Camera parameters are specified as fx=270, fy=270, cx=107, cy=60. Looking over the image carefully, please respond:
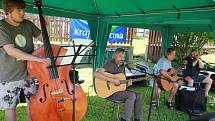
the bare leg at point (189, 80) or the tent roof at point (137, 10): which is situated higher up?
the tent roof at point (137, 10)

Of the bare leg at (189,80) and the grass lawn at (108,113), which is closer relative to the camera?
the grass lawn at (108,113)

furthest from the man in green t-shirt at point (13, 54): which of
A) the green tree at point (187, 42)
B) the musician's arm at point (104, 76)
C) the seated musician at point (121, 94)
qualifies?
the green tree at point (187, 42)

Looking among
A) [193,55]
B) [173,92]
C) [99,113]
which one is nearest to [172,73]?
[173,92]

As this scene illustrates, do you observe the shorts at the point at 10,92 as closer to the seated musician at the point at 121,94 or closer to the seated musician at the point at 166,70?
the seated musician at the point at 121,94

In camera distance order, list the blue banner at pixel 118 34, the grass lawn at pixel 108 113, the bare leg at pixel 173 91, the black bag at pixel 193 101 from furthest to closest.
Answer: the blue banner at pixel 118 34, the bare leg at pixel 173 91, the black bag at pixel 193 101, the grass lawn at pixel 108 113

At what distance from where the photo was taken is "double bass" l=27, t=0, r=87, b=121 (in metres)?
2.77

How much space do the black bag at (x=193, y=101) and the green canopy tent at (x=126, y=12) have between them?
Result: 1.27 m

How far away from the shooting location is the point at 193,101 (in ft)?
16.1

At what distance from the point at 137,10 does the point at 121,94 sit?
1732 mm

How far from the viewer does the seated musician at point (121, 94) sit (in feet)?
12.6

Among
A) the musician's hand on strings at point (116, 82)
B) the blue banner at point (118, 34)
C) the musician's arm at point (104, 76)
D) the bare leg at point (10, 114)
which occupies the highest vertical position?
the blue banner at point (118, 34)

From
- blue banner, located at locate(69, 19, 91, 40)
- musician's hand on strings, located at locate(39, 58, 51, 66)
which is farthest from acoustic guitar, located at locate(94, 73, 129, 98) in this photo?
blue banner, located at locate(69, 19, 91, 40)

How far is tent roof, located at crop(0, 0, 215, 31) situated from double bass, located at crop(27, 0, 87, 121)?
1673mm

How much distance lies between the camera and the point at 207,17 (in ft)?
12.7
